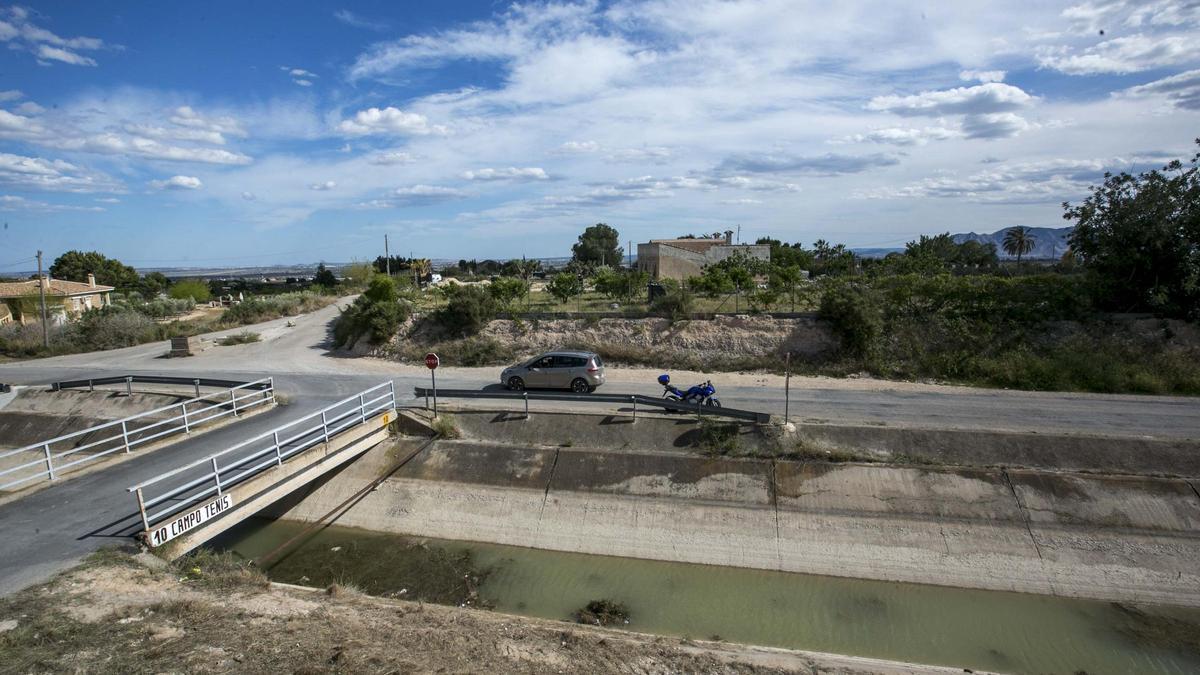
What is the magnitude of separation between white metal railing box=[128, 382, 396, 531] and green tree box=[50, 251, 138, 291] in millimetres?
94341

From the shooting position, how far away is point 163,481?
1375 cm

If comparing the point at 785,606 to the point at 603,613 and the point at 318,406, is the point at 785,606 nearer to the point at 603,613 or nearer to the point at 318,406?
the point at 603,613

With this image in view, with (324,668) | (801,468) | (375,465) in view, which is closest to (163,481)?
(375,465)

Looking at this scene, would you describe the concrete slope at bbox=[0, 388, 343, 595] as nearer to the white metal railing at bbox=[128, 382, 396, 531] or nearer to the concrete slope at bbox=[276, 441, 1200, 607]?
the white metal railing at bbox=[128, 382, 396, 531]

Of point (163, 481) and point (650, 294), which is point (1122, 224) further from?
point (163, 481)

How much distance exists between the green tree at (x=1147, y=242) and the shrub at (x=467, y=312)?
93.5 ft

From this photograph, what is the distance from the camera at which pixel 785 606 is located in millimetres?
13094

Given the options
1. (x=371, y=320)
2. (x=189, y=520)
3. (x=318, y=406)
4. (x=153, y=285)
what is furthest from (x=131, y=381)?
(x=153, y=285)

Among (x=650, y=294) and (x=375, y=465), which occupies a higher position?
(x=650, y=294)

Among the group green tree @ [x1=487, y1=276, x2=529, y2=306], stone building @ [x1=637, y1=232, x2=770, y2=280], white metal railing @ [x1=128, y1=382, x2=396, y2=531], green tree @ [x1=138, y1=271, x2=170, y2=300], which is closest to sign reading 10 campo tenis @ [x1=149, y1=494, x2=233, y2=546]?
white metal railing @ [x1=128, y1=382, x2=396, y2=531]

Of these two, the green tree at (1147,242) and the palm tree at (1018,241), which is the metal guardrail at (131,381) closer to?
the green tree at (1147,242)

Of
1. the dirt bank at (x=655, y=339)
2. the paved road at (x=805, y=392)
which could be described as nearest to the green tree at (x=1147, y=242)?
the paved road at (x=805, y=392)

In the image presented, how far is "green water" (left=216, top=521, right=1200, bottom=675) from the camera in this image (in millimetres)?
11539

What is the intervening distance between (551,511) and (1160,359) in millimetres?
23977
